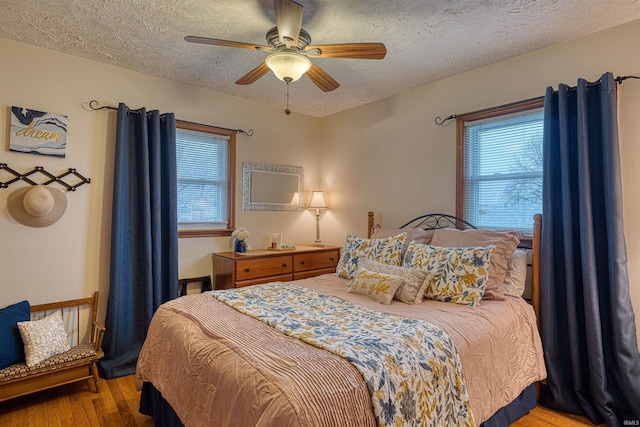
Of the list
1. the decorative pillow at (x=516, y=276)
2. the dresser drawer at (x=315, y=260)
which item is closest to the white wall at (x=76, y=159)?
the dresser drawer at (x=315, y=260)

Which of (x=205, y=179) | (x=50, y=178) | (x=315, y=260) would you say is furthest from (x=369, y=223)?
(x=50, y=178)

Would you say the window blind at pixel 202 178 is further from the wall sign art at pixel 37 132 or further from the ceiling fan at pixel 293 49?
the ceiling fan at pixel 293 49

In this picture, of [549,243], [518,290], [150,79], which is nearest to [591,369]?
[518,290]

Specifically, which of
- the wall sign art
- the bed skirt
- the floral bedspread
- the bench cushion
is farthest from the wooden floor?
the wall sign art

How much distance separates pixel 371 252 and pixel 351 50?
1570mm

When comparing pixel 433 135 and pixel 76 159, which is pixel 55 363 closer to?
pixel 76 159

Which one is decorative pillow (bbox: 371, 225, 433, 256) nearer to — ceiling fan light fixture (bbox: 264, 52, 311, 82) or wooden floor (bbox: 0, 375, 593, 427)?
wooden floor (bbox: 0, 375, 593, 427)

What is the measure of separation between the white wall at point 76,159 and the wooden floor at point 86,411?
69cm

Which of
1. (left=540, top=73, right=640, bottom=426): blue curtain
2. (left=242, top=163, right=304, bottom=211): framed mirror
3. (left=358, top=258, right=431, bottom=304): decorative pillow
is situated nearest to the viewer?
(left=540, top=73, right=640, bottom=426): blue curtain

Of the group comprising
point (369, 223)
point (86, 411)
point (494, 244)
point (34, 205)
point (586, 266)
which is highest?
point (34, 205)

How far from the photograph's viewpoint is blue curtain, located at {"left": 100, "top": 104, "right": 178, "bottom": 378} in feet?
9.50

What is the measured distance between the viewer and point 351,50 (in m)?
2.02

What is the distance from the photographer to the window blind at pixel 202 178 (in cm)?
348

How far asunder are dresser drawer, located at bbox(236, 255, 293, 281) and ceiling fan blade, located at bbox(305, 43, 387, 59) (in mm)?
Result: 2019
